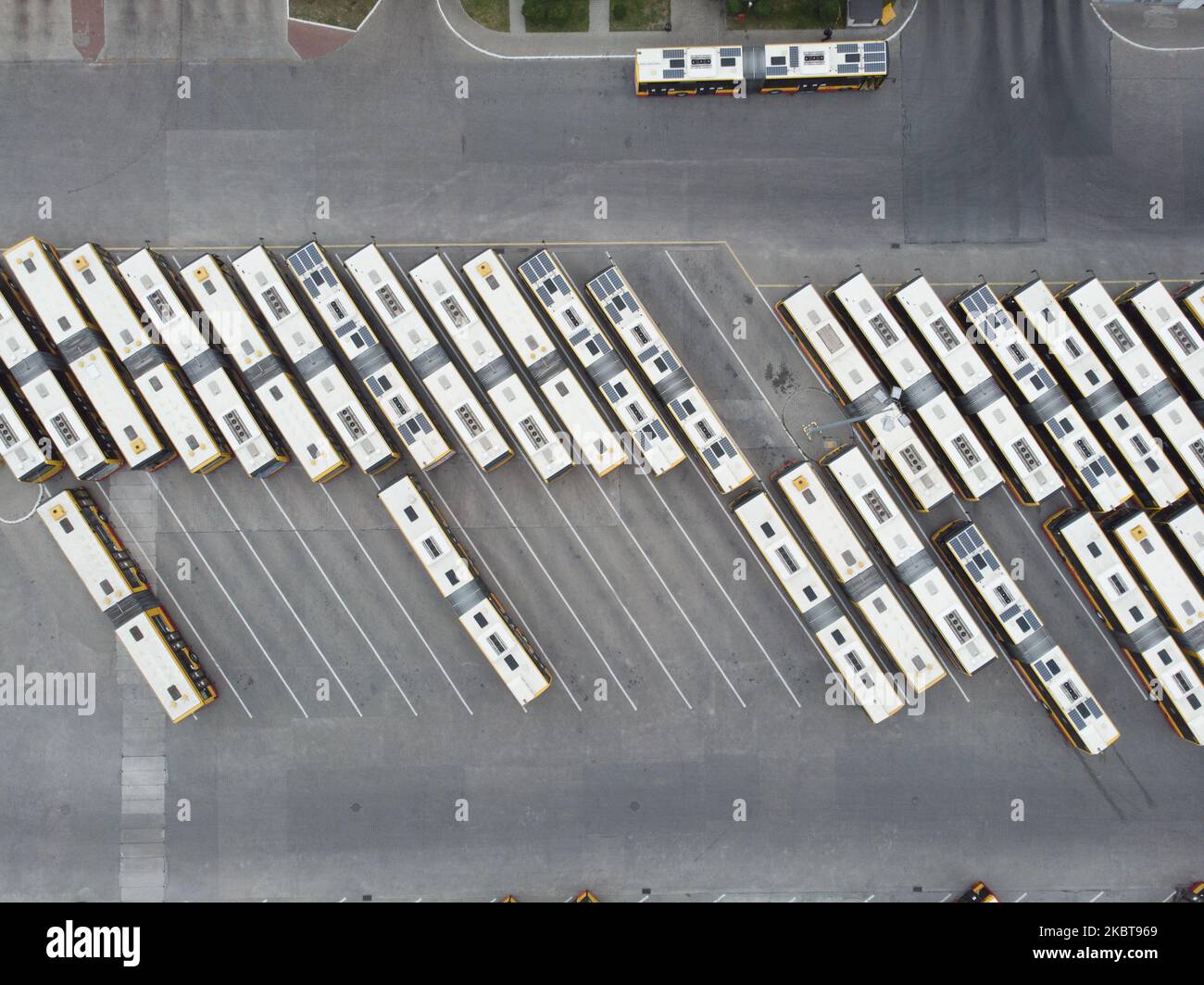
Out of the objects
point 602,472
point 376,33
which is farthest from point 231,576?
point 376,33

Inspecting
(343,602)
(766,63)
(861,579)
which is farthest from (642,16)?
(343,602)

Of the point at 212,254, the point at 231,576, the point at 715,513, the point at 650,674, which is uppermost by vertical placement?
the point at 212,254

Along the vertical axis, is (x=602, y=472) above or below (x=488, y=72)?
below

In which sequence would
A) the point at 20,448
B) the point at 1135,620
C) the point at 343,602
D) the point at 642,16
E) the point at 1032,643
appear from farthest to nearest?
the point at 642,16
the point at 343,602
the point at 20,448
the point at 1032,643
the point at 1135,620

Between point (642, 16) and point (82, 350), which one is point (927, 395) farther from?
point (82, 350)

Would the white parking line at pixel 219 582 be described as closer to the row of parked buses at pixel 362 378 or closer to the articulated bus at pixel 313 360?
the row of parked buses at pixel 362 378
